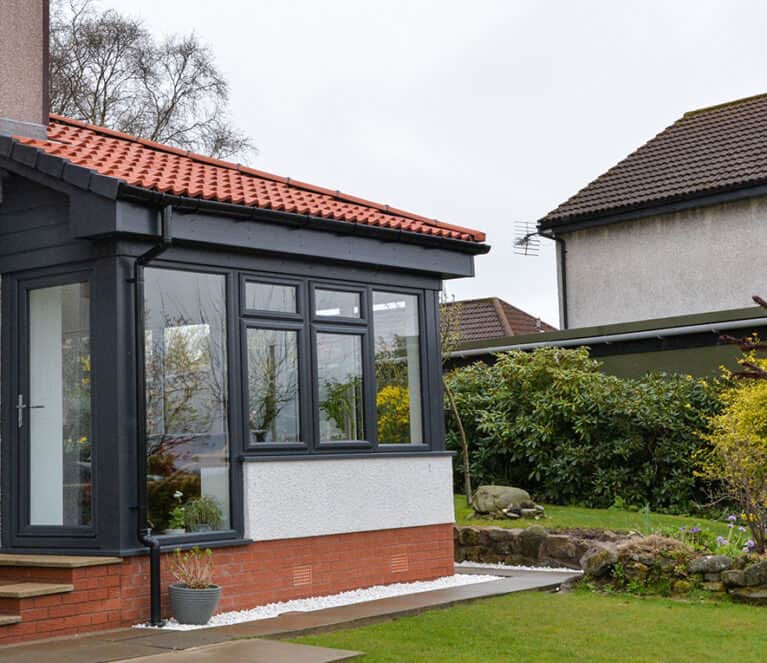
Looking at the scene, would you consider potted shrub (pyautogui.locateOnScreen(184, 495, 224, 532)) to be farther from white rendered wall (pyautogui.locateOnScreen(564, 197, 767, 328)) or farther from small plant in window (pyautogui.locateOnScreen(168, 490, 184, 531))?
white rendered wall (pyautogui.locateOnScreen(564, 197, 767, 328))

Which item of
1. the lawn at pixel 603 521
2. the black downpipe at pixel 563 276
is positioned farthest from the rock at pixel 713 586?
the black downpipe at pixel 563 276

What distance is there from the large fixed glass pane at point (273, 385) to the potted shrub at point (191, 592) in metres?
1.24

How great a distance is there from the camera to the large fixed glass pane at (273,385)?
32.2ft

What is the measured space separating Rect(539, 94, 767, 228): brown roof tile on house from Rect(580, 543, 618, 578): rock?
1242 cm

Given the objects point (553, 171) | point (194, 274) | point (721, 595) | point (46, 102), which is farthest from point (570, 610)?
point (553, 171)

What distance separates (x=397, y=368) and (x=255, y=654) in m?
4.24

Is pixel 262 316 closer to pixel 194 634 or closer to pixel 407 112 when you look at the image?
pixel 194 634

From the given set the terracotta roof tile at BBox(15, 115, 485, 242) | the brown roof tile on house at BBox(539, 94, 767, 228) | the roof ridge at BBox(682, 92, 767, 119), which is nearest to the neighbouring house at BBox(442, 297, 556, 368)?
the brown roof tile on house at BBox(539, 94, 767, 228)

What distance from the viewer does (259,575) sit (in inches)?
377

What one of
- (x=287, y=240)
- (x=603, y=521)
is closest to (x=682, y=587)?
(x=603, y=521)

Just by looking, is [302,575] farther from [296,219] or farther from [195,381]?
[296,219]

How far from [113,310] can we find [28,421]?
4.08ft

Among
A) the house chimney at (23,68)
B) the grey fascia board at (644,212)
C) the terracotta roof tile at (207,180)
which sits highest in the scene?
the grey fascia board at (644,212)

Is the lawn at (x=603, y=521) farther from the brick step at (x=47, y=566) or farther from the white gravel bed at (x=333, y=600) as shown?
the brick step at (x=47, y=566)
